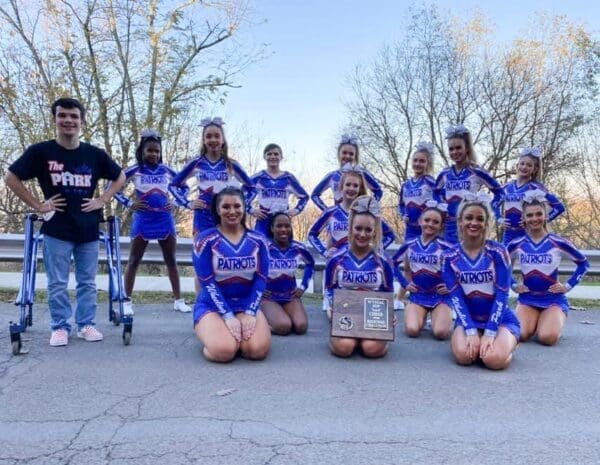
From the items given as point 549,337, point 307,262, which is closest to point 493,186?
point 549,337

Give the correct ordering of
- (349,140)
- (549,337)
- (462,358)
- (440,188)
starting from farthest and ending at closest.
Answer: (349,140) → (440,188) → (549,337) → (462,358)

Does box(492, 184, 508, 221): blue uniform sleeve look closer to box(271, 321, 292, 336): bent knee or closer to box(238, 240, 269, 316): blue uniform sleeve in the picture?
box(271, 321, 292, 336): bent knee

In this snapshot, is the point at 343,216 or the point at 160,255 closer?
the point at 343,216

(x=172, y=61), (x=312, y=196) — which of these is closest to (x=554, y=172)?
(x=172, y=61)

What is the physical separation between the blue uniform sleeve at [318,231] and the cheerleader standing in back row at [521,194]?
2.41 m

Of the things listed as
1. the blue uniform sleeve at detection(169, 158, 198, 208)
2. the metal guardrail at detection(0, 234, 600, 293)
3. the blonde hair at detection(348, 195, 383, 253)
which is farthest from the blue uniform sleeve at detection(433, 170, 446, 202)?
the blue uniform sleeve at detection(169, 158, 198, 208)

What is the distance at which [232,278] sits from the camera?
198 inches

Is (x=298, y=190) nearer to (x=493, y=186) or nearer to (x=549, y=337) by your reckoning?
(x=493, y=186)

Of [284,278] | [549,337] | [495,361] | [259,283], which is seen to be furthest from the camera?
[284,278]

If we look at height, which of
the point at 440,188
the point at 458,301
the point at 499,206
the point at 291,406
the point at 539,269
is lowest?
the point at 291,406

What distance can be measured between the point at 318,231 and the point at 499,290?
2797 millimetres

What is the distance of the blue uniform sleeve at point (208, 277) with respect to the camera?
4.80 metres

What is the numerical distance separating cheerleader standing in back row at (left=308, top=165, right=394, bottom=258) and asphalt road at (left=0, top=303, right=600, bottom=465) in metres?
1.89

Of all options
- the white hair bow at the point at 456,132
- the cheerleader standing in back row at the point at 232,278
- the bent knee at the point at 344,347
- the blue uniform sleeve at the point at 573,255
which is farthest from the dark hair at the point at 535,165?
the cheerleader standing in back row at the point at 232,278
